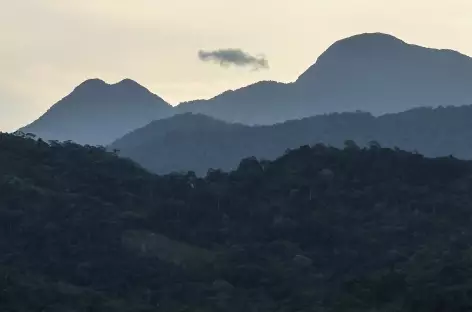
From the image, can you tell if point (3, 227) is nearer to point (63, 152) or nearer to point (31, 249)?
point (31, 249)

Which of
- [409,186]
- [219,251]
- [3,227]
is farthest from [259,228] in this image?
[3,227]

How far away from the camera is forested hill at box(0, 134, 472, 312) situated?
58656mm

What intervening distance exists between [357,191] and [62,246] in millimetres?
30331

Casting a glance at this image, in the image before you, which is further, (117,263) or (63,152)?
(63,152)

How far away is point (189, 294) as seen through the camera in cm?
6125

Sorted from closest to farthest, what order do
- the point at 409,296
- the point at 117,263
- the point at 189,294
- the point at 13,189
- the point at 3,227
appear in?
the point at 409,296 → the point at 189,294 → the point at 117,263 → the point at 3,227 → the point at 13,189

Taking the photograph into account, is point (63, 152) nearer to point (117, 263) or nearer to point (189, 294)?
point (117, 263)

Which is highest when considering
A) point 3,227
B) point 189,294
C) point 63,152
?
point 63,152

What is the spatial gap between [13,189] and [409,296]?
39560 millimetres

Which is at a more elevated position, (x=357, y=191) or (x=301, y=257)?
(x=357, y=191)

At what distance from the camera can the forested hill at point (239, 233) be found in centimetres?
5866

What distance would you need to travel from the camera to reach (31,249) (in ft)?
227

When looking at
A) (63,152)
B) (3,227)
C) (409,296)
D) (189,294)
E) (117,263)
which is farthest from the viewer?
(63,152)

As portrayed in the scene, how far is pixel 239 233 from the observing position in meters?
74.9
